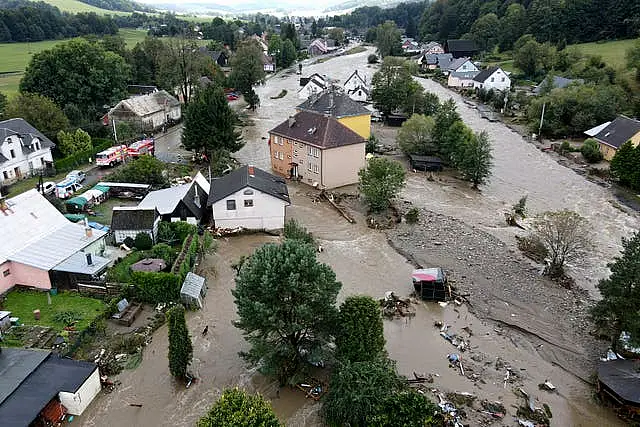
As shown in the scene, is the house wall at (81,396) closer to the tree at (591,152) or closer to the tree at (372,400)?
the tree at (372,400)

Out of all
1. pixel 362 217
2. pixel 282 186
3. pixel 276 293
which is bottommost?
pixel 362 217

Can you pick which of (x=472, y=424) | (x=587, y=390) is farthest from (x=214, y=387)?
(x=587, y=390)

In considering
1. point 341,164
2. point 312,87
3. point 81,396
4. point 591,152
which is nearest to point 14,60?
point 312,87

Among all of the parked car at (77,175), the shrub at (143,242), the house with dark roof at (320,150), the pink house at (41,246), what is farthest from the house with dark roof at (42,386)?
the house with dark roof at (320,150)

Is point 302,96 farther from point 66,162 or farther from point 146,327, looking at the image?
point 146,327

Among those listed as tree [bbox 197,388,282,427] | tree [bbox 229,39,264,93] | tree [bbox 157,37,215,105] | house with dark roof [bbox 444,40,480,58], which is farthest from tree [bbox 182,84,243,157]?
house with dark roof [bbox 444,40,480,58]

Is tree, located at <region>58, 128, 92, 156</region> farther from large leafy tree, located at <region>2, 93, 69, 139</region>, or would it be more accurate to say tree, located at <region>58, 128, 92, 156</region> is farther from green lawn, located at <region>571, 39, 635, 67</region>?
green lawn, located at <region>571, 39, 635, 67</region>
